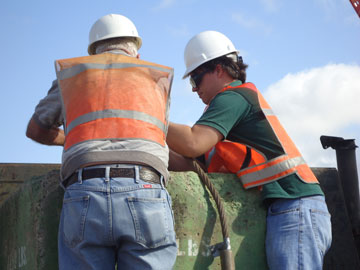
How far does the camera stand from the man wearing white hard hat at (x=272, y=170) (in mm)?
3137

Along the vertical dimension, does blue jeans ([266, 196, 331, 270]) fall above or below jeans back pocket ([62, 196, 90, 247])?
below

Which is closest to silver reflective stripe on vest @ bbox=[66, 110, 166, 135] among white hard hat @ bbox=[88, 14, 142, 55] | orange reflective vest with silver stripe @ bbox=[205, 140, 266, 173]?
white hard hat @ bbox=[88, 14, 142, 55]

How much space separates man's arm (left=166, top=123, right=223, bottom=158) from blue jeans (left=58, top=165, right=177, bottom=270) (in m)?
0.70

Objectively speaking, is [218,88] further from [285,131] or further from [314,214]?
[314,214]

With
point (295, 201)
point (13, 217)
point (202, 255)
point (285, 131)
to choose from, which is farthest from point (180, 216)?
point (13, 217)

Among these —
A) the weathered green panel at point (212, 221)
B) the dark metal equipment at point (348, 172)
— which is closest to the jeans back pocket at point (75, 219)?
the weathered green panel at point (212, 221)

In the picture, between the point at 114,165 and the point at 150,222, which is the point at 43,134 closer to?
the point at 114,165

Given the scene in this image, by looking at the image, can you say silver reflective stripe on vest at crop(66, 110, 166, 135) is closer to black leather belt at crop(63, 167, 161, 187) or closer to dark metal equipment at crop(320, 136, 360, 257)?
black leather belt at crop(63, 167, 161, 187)

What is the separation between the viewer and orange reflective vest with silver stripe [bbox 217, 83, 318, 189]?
3252 mm

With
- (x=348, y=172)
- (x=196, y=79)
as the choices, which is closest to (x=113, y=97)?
(x=196, y=79)

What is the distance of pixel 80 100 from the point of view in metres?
2.64

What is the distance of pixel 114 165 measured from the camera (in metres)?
2.47

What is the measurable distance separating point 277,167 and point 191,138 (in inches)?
23.3

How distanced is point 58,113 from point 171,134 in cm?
70
